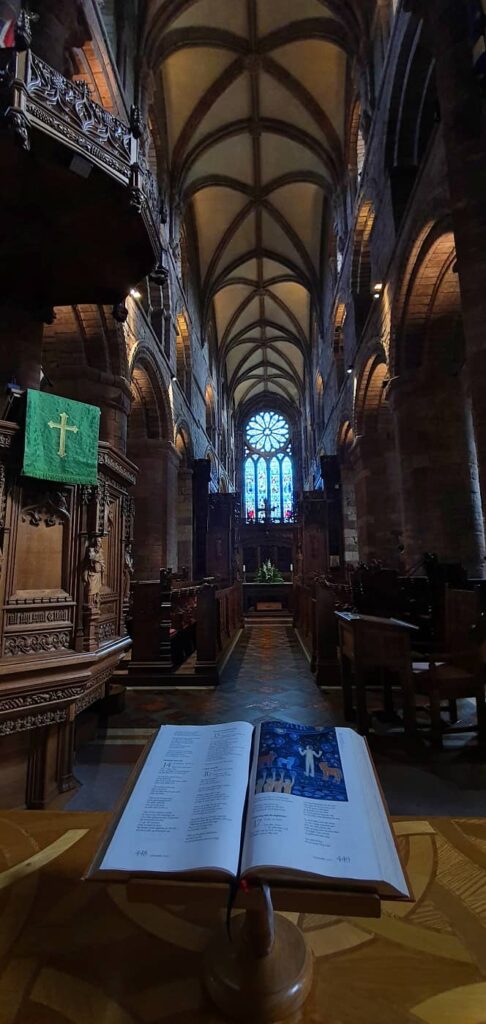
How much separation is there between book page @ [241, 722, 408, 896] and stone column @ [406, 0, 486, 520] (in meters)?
4.15

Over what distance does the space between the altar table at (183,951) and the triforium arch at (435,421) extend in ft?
21.7

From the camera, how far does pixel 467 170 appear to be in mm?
4898

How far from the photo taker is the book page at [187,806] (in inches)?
31.7

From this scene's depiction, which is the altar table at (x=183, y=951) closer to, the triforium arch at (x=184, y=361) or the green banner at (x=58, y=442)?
the green banner at (x=58, y=442)

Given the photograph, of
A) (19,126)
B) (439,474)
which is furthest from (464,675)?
(19,126)

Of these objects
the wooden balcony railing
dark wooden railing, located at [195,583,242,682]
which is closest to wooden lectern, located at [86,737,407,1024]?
the wooden balcony railing

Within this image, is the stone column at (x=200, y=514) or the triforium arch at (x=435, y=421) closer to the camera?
the triforium arch at (x=435, y=421)

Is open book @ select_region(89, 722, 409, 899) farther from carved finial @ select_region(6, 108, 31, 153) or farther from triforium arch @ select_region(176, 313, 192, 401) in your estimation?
triforium arch @ select_region(176, 313, 192, 401)

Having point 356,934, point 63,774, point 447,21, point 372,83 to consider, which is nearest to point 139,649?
point 63,774

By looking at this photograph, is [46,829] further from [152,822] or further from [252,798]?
[252,798]

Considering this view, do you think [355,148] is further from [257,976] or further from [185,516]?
[257,976]

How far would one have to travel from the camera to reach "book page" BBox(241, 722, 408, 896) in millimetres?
769

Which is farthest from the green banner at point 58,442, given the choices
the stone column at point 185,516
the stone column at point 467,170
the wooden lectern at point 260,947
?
the stone column at point 185,516

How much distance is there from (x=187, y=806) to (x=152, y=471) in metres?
10.5
